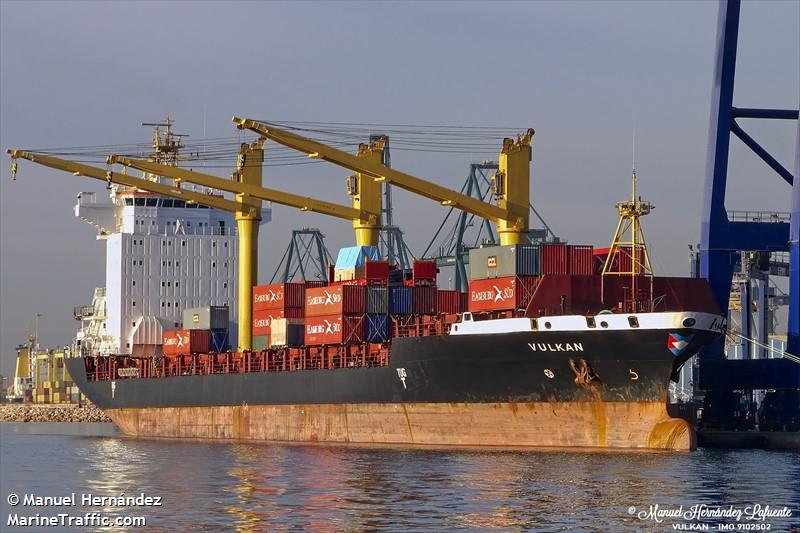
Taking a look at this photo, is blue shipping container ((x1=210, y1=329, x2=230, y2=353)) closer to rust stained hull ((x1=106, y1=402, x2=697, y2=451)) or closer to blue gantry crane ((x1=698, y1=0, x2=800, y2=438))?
rust stained hull ((x1=106, y1=402, x2=697, y2=451))

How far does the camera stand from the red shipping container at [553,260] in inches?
1620

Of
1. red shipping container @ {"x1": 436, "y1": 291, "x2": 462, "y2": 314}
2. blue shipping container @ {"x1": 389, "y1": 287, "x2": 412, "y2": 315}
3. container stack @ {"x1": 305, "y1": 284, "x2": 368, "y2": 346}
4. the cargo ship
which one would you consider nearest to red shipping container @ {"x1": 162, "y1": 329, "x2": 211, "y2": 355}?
the cargo ship

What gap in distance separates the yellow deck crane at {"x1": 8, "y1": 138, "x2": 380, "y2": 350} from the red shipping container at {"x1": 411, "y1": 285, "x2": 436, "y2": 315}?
8.12 metres

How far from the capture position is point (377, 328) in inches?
1860

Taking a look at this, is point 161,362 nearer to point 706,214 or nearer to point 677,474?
point 706,214

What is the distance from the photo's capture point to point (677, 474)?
32.5 metres

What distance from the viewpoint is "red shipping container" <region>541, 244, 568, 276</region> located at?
135 ft

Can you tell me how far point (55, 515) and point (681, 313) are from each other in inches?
748

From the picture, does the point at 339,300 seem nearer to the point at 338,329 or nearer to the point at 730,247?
the point at 338,329

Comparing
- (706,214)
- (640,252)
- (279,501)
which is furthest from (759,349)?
(279,501)

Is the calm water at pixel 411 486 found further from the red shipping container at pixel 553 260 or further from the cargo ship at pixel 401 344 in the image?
the red shipping container at pixel 553 260

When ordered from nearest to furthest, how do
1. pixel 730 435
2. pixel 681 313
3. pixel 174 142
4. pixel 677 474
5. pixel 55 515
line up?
pixel 55 515 → pixel 677 474 → pixel 681 313 → pixel 730 435 → pixel 174 142

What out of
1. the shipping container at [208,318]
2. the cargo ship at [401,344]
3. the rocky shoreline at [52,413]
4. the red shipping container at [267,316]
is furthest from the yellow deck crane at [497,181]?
the rocky shoreline at [52,413]

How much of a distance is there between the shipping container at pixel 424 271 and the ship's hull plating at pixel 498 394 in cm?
463
